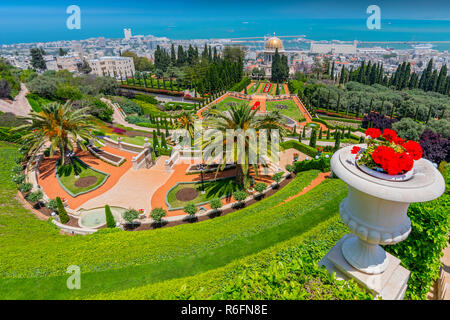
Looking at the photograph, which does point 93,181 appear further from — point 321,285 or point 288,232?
point 321,285

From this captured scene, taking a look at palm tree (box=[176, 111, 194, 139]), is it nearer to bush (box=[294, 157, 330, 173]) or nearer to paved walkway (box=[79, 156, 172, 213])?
paved walkway (box=[79, 156, 172, 213])

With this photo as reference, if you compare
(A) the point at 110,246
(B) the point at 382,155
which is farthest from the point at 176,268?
(B) the point at 382,155

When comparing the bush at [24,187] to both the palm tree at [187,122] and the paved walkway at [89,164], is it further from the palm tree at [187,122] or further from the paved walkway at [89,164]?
the palm tree at [187,122]

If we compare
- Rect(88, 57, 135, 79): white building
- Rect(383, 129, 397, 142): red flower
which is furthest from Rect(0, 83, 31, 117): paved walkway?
Rect(88, 57, 135, 79): white building

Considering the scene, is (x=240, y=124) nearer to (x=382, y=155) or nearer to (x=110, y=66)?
(x=382, y=155)

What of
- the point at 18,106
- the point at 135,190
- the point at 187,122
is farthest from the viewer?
the point at 18,106

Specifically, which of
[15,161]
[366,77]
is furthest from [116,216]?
[366,77]

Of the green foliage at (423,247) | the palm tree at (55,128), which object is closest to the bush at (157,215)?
the palm tree at (55,128)
